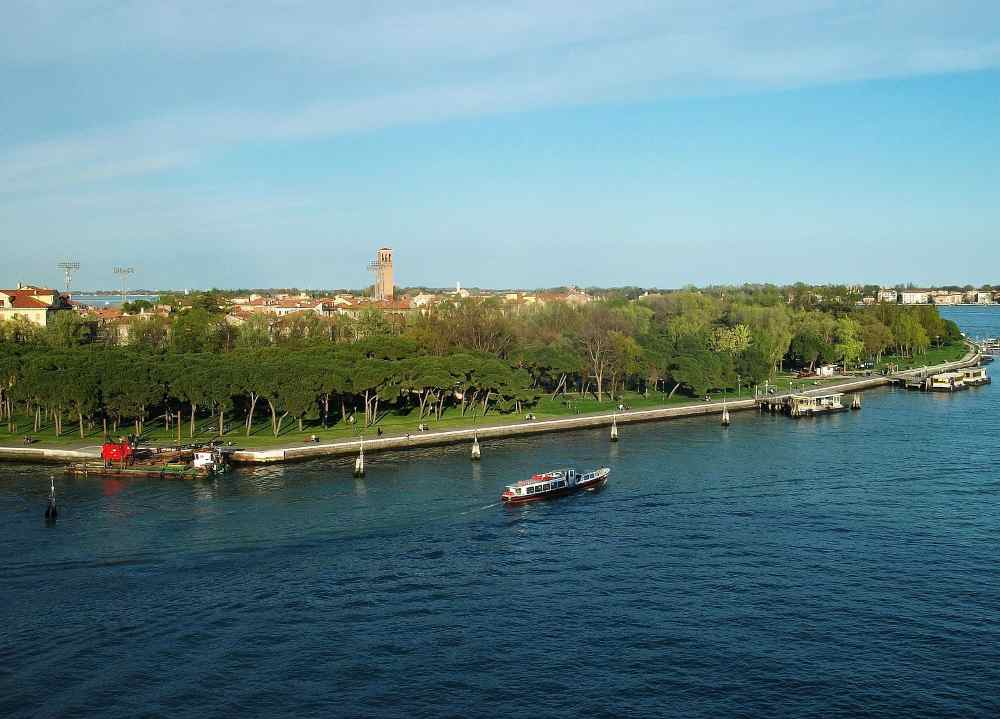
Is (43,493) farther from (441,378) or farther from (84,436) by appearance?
(441,378)

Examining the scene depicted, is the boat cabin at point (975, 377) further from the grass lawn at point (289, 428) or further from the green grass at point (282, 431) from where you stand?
the green grass at point (282, 431)

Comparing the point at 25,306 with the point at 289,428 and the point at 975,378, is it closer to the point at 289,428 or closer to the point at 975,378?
the point at 289,428

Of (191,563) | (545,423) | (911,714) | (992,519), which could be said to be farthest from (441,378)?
(911,714)

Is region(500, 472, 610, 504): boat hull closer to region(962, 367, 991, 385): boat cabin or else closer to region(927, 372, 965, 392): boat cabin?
region(927, 372, 965, 392): boat cabin

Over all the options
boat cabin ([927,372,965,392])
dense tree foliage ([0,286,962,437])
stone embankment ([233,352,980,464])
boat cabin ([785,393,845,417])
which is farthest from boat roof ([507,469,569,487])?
boat cabin ([927,372,965,392])

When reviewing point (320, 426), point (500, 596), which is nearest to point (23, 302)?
point (320, 426)

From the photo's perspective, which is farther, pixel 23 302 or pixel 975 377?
pixel 23 302

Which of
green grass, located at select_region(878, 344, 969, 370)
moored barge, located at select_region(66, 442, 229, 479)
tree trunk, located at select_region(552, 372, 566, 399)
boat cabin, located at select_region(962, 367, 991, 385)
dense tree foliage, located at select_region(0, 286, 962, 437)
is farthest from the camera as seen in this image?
green grass, located at select_region(878, 344, 969, 370)
